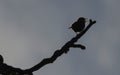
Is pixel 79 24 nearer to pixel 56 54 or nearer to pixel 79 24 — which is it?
pixel 79 24

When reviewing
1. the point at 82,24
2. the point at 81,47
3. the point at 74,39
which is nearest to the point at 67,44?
the point at 74,39

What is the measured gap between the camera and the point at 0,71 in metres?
4.17

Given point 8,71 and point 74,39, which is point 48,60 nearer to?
point 74,39

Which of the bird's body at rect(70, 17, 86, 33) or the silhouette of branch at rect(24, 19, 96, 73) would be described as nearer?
the silhouette of branch at rect(24, 19, 96, 73)

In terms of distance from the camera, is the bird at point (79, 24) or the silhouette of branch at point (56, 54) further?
the bird at point (79, 24)

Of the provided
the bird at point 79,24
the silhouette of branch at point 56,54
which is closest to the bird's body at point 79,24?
the bird at point 79,24

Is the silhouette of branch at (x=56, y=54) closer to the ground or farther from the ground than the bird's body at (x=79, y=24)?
farther from the ground

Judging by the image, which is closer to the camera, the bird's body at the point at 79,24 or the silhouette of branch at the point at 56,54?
the silhouette of branch at the point at 56,54

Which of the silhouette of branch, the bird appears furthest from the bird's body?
the silhouette of branch

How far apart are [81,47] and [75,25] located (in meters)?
2.45

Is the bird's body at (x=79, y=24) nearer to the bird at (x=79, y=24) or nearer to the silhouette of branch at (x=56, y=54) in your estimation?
the bird at (x=79, y=24)

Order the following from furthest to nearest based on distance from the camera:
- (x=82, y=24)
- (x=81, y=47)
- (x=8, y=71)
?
(x=82, y=24) < (x=81, y=47) < (x=8, y=71)

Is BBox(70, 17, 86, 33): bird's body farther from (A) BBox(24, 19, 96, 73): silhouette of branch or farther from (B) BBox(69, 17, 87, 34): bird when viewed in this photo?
(A) BBox(24, 19, 96, 73): silhouette of branch

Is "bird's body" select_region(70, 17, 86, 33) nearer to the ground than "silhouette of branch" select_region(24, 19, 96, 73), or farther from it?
nearer to the ground
